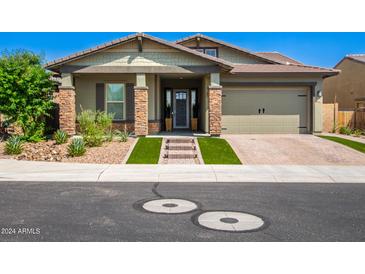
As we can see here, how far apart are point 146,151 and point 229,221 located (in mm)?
8506

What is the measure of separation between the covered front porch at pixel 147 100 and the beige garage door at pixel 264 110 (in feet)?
4.96

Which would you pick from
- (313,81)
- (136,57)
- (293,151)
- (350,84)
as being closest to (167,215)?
(293,151)

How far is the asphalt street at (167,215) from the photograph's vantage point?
547 centimetres

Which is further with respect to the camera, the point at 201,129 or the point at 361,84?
the point at 361,84

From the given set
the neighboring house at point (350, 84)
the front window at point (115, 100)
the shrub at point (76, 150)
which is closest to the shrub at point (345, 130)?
the neighboring house at point (350, 84)

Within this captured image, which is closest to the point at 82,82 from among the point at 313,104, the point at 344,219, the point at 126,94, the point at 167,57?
the point at 126,94

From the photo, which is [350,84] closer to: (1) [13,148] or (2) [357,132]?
(2) [357,132]

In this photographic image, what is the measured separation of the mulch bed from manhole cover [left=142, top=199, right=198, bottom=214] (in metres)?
5.59

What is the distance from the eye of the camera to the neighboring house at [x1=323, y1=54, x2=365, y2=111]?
88.5 ft

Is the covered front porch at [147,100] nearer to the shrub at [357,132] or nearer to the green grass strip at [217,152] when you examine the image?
the green grass strip at [217,152]

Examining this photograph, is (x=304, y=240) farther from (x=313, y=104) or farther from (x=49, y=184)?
(x=313, y=104)

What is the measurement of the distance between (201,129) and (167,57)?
567 centimetres

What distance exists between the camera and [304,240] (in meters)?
5.29

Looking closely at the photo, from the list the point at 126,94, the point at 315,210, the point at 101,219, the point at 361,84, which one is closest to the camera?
the point at 101,219
